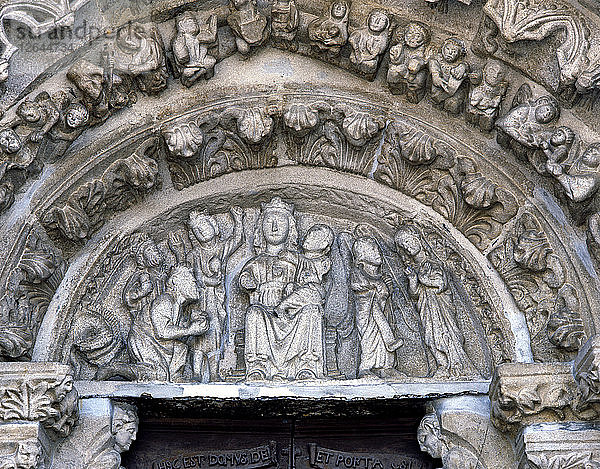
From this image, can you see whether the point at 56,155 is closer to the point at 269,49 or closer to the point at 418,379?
the point at 269,49

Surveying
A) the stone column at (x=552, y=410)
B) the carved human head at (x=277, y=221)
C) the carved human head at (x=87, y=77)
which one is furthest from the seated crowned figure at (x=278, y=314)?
the carved human head at (x=87, y=77)

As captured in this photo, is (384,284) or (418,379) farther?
(384,284)

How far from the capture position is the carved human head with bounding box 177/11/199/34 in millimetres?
6281

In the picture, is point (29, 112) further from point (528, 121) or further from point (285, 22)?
point (528, 121)

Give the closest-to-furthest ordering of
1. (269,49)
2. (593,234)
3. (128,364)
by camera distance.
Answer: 1. (593,234)
2. (128,364)
3. (269,49)

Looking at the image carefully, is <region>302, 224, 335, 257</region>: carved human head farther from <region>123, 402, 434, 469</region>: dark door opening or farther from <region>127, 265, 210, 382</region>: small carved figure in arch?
<region>123, 402, 434, 469</region>: dark door opening

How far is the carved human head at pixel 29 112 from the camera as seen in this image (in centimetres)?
590

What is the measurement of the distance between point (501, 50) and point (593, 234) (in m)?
1.14

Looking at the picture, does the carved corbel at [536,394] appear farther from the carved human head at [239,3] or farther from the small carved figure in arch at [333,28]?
the carved human head at [239,3]

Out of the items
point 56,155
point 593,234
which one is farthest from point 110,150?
point 593,234

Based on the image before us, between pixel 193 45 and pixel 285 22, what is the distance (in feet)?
1.82

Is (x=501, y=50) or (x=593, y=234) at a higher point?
(x=501, y=50)

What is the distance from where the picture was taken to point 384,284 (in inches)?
257

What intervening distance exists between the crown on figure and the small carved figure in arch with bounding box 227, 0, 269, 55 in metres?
0.93
